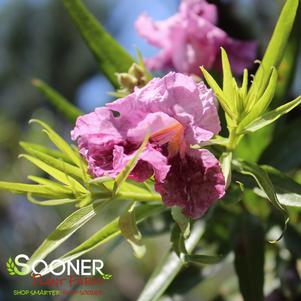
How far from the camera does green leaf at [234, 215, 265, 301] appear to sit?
110cm

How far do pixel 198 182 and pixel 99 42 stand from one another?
59 cm

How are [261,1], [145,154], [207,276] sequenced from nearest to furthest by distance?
[145,154] → [207,276] → [261,1]

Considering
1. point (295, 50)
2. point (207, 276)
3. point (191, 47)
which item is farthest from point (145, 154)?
point (207, 276)

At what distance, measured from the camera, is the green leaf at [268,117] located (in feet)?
2.82

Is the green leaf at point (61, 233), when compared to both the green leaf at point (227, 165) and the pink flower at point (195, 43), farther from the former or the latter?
the pink flower at point (195, 43)

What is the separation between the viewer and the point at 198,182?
0.85 m

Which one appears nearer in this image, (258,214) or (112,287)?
(258,214)

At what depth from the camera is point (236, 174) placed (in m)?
1.00

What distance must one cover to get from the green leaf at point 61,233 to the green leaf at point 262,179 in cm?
23

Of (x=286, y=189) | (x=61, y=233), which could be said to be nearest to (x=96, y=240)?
(x=61, y=233)

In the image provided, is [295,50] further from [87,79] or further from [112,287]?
[87,79]

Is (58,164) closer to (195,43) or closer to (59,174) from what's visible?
(59,174)

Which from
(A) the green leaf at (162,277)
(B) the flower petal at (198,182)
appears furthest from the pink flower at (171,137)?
(A) the green leaf at (162,277)

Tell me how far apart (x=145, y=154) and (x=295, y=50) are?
0.68 metres
